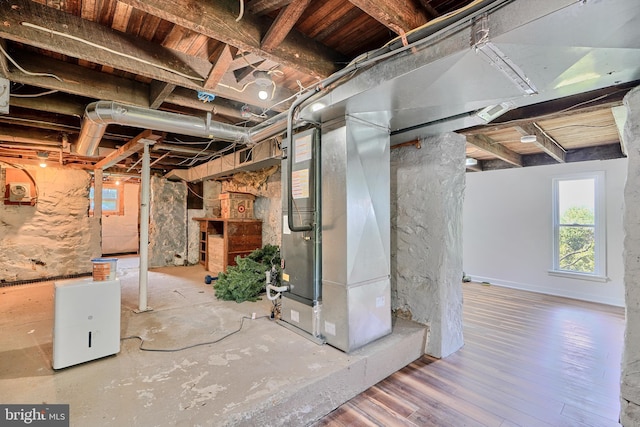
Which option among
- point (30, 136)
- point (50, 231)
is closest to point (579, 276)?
point (30, 136)

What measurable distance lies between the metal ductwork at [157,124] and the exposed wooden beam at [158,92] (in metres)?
0.11

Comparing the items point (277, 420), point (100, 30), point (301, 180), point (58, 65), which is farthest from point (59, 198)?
point (277, 420)

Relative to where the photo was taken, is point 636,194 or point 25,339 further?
point 25,339

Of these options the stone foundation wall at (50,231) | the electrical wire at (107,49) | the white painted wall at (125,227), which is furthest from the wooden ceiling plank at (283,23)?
the white painted wall at (125,227)

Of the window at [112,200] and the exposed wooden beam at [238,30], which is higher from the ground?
the exposed wooden beam at [238,30]

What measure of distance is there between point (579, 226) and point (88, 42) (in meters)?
6.50

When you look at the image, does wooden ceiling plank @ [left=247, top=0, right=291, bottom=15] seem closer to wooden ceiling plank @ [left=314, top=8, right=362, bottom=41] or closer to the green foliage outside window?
wooden ceiling plank @ [left=314, top=8, right=362, bottom=41]

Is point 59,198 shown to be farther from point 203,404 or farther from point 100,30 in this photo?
point 203,404

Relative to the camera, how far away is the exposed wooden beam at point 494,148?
3660 millimetres

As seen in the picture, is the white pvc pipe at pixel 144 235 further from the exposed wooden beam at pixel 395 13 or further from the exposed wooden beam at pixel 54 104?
the exposed wooden beam at pixel 395 13

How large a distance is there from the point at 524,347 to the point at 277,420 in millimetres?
2578

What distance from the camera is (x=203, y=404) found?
159cm

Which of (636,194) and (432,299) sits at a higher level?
(636,194)

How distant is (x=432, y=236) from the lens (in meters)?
2.68
